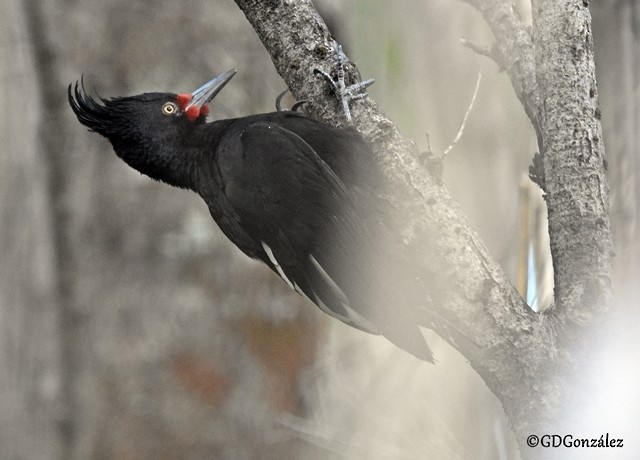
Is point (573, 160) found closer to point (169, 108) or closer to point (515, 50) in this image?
point (515, 50)

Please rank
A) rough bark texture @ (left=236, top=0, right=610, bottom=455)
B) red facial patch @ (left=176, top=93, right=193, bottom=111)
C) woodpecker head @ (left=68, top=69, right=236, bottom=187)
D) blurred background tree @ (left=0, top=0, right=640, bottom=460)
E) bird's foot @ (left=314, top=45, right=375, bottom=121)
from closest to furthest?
rough bark texture @ (left=236, top=0, right=610, bottom=455)
bird's foot @ (left=314, top=45, right=375, bottom=121)
woodpecker head @ (left=68, top=69, right=236, bottom=187)
red facial patch @ (left=176, top=93, right=193, bottom=111)
blurred background tree @ (left=0, top=0, right=640, bottom=460)

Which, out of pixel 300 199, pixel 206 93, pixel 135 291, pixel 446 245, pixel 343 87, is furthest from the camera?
pixel 135 291

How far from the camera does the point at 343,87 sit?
2717 mm

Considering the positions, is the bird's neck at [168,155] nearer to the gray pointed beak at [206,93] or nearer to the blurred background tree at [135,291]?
the gray pointed beak at [206,93]

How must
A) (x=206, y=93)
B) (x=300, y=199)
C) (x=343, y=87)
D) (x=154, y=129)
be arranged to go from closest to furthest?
(x=343, y=87) → (x=300, y=199) → (x=154, y=129) → (x=206, y=93)

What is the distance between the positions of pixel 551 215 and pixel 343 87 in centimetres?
73

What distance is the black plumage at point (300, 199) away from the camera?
2.84m

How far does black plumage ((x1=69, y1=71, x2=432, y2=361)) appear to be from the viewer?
2842 millimetres

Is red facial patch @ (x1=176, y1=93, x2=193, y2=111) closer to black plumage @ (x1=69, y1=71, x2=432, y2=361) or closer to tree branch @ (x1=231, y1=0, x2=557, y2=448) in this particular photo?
black plumage @ (x1=69, y1=71, x2=432, y2=361)

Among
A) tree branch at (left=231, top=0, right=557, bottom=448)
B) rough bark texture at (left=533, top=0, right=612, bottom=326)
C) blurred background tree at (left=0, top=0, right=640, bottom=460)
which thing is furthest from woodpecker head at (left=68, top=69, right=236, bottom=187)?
blurred background tree at (left=0, top=0, right=640, bottom=460)

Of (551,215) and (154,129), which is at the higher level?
(154,129)

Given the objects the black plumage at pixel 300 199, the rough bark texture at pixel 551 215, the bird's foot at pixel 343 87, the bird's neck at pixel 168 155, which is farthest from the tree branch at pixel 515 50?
the bird's neck at pixel 168 155

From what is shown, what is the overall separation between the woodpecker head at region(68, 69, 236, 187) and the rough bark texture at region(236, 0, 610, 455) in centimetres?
44

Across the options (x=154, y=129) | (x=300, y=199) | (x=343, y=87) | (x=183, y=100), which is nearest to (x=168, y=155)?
(x=154, y=129)
